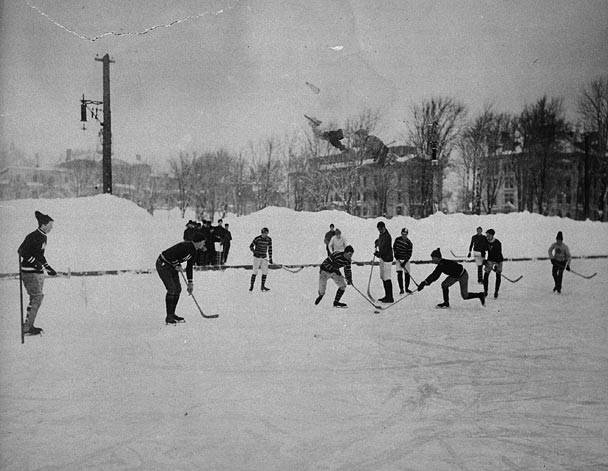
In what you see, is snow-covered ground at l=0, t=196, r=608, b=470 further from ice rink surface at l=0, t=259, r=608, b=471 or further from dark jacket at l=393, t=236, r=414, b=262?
Answer: dark jacket at l=393, t=236, r=414, b=262

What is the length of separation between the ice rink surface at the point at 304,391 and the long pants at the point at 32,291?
0.33m

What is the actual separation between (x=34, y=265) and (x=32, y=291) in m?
0.42

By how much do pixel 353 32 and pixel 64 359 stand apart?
6.62m

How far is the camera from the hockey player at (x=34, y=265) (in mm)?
6480

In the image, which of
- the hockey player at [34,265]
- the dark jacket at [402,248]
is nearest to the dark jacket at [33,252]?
Result: the hockey player at [34,265]

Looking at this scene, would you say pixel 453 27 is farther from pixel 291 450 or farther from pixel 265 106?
pixel 291 450

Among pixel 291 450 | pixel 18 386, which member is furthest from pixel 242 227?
pixel 291 450

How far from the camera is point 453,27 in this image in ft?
25.8

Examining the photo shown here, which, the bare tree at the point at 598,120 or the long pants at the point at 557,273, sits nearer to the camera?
the bare tree at the point at 598,120

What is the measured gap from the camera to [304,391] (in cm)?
460

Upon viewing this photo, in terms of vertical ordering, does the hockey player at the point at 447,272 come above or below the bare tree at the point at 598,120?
below

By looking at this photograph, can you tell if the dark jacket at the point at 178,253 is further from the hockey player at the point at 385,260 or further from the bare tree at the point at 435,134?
the bare tree at the point at 435,134

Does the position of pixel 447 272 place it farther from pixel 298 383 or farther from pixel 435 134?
pixel 435 134

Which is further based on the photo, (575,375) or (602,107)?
(602,107)
